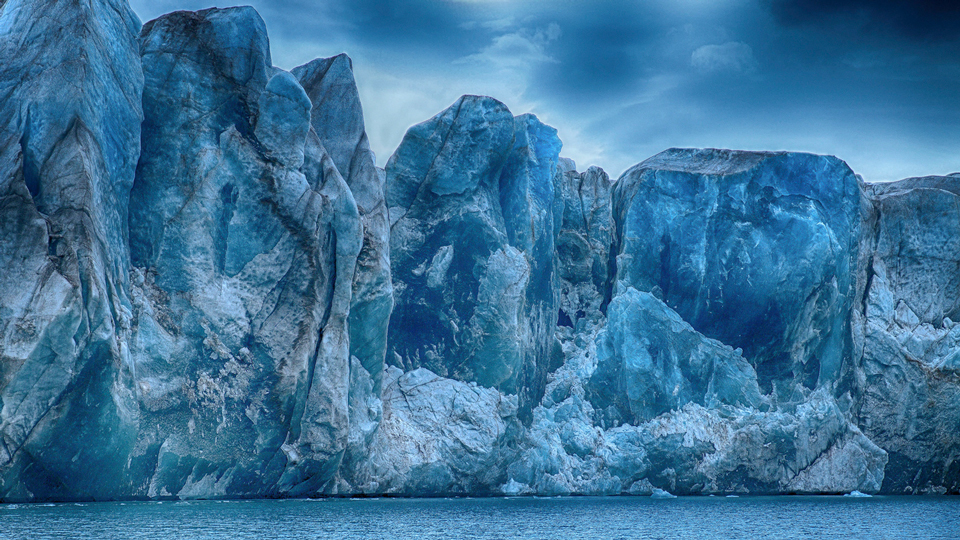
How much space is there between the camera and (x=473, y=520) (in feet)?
109

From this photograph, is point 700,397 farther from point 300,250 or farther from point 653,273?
point 300,250

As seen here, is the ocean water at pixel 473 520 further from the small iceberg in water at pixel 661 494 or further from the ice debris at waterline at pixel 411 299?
the small iceberg in water at pixel 661 494

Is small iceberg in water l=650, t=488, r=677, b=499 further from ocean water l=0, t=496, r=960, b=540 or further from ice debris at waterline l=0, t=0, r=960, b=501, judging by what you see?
ocean water l=0, t=496, r=960, b=540

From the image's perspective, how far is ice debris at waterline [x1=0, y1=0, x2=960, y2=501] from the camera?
30.6 meters

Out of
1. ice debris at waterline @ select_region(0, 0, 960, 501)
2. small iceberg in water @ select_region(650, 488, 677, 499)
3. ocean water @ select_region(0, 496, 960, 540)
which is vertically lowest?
small iceberg in water @ select_region(650, 488, 677, 499)

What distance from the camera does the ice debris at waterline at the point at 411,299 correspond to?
30641 millimetres

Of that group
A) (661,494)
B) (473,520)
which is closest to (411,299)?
(473,520)

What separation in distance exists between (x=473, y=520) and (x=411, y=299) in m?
18.5

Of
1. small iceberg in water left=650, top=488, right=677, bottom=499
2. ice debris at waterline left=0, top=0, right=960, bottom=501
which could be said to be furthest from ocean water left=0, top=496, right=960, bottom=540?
small iceberg in water left=650, top=488, right=677, bottom=499

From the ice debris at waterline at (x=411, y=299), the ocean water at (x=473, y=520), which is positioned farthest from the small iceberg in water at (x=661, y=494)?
the ocean water at (x=473, y=520)

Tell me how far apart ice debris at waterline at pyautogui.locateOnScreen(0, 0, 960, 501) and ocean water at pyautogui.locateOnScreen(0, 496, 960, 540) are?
2.53 metres

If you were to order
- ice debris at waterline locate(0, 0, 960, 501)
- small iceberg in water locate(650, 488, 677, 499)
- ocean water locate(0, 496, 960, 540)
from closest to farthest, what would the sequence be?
ocean water locate(0, 496, 960, 540) < ice debris at waterline locate(0, 0, 960, 501) < small iceberg in water locate(650, 488, 677, 499)

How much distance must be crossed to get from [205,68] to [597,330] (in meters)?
29.7

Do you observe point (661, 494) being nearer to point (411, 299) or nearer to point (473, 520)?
point (411, 299)
